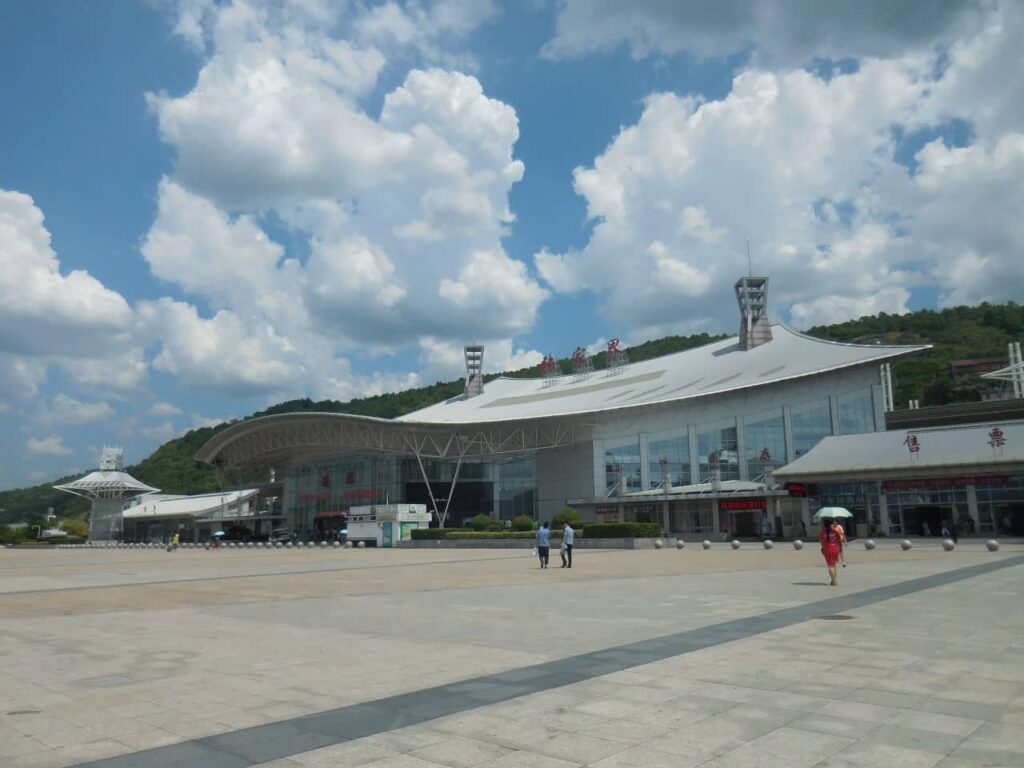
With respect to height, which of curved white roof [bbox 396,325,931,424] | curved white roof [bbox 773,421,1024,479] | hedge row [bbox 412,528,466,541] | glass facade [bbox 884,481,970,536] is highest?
curved white roof [bbox 396,325,931,424]

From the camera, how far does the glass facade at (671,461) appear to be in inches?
2571

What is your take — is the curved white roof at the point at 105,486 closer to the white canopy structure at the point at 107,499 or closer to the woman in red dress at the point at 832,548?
the white canopy structure at the point at 107,499

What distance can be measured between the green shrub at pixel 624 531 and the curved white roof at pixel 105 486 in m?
81.0

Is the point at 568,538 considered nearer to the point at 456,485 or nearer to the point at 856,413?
the point at 856,413

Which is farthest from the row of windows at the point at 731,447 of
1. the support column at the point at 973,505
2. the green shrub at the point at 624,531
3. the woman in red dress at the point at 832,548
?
the woman in red dress at the point at 832,548

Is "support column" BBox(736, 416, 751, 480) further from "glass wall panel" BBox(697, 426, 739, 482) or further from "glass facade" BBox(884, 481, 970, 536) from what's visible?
"glass facade" BBox(884, 481, 970, 536)

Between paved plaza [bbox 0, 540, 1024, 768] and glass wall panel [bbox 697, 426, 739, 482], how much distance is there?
46.8 meters

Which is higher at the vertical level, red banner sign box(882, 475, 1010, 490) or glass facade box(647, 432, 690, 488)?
glass facade box(647, 432, 690, 488)

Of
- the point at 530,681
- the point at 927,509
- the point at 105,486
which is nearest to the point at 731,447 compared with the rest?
the point at 927,509

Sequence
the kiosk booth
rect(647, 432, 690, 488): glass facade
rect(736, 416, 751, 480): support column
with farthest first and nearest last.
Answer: rect(647, 432, 690, 488): glass facade
rect(736, 416, 751, 480): support column
the kiosk booth

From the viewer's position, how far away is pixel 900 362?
8825 centimetres

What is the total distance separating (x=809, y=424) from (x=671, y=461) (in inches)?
457

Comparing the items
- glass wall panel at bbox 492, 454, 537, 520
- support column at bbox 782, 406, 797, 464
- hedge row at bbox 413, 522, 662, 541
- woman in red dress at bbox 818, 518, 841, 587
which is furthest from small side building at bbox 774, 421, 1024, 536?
woman in red dress at bbox 818, 518, 841, 587

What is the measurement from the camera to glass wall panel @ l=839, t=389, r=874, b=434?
204ft
